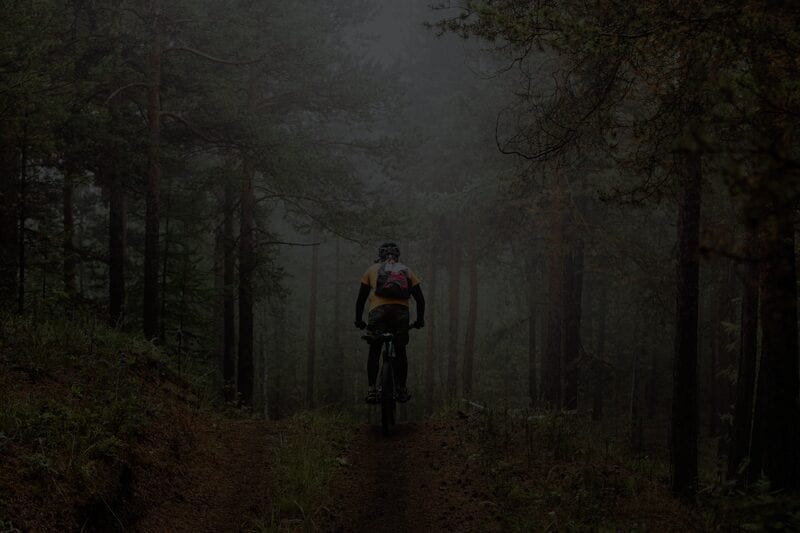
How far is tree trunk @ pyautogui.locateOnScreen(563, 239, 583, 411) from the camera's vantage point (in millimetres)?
17828

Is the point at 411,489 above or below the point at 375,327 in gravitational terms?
below

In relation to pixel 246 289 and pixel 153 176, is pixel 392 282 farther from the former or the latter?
pixel 246 289

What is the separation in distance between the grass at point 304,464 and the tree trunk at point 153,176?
497cm

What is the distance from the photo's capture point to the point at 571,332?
18359 mm

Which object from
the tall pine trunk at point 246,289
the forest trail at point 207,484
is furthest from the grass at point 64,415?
the tall pine trunk at point 246,289

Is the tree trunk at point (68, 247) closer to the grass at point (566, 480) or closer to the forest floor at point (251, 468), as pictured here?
the forest floor at point (251, 468)

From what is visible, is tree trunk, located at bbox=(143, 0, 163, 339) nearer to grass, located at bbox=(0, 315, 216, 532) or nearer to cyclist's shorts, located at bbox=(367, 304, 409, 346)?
grass, located at bbox=(0, 315, 216, 532)

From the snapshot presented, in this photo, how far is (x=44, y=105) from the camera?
30.1 feet

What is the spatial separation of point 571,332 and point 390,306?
10.3m

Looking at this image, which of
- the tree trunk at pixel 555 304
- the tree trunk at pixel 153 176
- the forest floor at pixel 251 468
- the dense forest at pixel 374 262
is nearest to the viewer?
the dense forest at pixel 374 262

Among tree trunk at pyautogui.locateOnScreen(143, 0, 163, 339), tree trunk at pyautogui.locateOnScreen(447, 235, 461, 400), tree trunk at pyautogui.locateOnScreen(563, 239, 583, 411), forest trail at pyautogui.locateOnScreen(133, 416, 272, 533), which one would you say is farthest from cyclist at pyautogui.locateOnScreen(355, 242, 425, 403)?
tree trunk at pyautogui.locateOnScreen(447, 235, 461, 400)

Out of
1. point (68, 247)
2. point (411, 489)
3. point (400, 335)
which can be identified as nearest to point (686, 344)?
point (400, 335)

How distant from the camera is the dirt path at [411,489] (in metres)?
6.26

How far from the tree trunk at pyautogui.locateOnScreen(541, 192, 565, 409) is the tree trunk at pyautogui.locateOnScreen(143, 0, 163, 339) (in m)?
10.6
